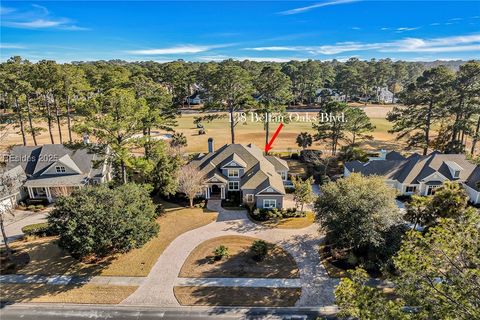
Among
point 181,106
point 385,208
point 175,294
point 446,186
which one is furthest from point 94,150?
point 181,106

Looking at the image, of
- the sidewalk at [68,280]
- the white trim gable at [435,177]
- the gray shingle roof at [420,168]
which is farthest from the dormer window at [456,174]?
the sidewalk at [68,280]

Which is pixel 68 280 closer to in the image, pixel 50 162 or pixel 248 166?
pixel 50 162

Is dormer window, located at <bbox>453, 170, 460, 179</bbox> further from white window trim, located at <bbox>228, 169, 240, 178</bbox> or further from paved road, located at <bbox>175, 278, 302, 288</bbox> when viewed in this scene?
paved road, located at <bbox>175, 278, 302, 288</bbox>

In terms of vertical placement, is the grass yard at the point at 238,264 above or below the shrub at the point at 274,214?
below

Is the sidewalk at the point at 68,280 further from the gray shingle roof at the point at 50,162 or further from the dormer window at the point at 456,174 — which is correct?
the dormer window at the point at 456,174

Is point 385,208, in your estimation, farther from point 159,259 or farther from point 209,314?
point 159,259

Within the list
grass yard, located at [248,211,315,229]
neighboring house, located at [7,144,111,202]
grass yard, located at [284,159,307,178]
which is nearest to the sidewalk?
neighboring house, located at [7,144,111,202]
